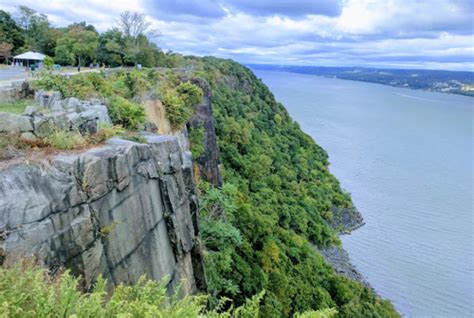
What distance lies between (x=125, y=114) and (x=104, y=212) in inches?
150

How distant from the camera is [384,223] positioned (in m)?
35.7

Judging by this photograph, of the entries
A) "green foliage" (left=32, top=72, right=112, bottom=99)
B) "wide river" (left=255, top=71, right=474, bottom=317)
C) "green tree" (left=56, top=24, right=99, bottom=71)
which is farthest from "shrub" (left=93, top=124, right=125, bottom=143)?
"wide river" (left=255, top=71, right=474, bottom=317)

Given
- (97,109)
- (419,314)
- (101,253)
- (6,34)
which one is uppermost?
(6,34)

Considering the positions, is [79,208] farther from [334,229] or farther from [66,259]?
[334,229]

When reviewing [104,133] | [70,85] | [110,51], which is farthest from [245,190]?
[104,133]

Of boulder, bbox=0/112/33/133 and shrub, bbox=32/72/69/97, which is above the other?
shrub, bbox=32/72/69/97

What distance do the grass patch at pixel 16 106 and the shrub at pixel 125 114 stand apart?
209 centimetres

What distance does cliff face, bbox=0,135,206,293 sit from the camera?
213 inches

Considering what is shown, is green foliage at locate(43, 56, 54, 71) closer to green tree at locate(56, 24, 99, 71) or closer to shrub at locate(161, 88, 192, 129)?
shrub at locate(161, 88, 192, 129)

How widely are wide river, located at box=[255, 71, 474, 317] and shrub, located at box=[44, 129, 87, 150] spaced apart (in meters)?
24.8

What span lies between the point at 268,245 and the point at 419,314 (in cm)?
1210

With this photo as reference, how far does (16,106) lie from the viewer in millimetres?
9680

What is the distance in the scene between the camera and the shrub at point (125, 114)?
9.48m

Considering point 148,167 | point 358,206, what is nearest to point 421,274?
point 358,206
